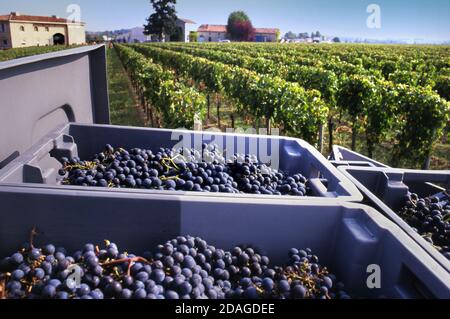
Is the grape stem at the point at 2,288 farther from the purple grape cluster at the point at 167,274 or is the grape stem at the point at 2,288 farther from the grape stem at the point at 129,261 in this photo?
the grape stem at the point at 129,261

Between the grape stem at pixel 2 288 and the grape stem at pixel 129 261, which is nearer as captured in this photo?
the grape stem at pixel 2 288

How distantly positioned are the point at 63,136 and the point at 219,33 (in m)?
119

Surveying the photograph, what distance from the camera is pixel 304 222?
1.38m

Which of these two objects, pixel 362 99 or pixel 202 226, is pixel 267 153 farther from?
pixel 362 99

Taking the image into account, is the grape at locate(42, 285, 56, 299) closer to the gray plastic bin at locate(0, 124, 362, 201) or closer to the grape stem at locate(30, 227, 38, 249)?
the grape stem at locate(30, 227, 38, 249)

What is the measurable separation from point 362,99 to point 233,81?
3.07 m

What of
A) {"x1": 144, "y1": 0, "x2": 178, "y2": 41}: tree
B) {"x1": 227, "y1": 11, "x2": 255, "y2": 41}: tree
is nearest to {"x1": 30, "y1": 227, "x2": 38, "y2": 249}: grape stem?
{"x1": 144, "y1": 0, "x2": 178, "y2": 41}: tree

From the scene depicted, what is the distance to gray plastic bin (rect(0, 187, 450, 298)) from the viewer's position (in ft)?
4.32

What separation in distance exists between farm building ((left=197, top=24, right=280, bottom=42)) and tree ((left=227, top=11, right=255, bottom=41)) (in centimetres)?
620

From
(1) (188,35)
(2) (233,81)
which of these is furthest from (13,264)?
(1) (188,35)

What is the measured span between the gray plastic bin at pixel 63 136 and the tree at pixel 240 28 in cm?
10744

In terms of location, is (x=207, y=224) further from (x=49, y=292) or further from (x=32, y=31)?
(x=32, y=31)

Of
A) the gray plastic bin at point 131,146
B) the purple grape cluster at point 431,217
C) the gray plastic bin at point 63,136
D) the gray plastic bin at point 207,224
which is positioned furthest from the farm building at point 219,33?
the gray plastic bin at point 207,224

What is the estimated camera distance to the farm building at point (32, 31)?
2360 inches
